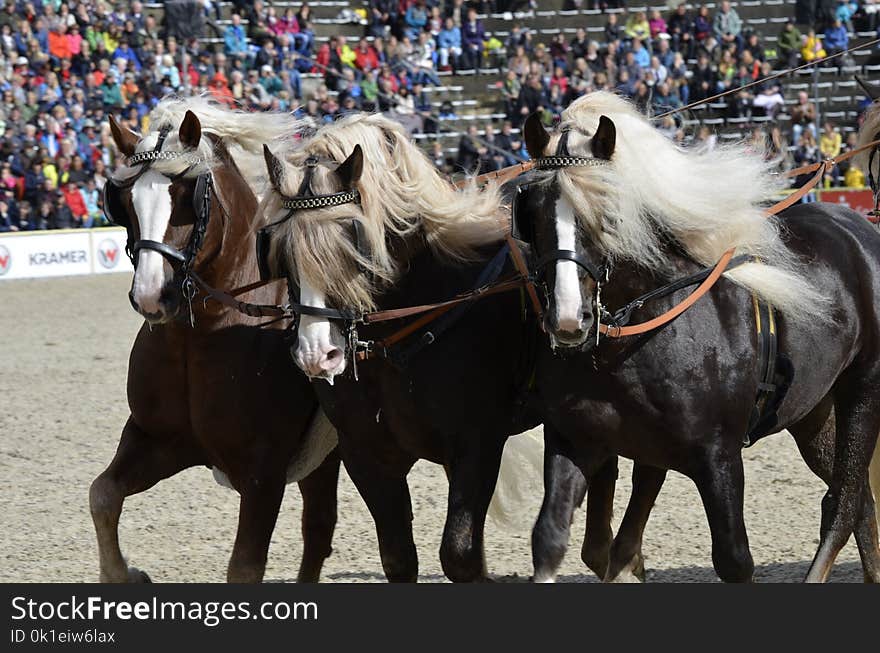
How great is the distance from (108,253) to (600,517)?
13227mm

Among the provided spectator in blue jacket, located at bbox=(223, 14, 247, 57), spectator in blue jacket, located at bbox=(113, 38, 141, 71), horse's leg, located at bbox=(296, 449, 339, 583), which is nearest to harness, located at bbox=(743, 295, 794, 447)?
horse's leg, located at bbox=(296, 449, 339, 583)

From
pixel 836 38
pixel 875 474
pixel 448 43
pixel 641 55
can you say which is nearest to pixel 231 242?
pixel 875 474

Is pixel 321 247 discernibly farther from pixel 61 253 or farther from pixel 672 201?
pixel 61 253

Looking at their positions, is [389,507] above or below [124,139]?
below

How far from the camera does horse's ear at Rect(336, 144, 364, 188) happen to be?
407 centimetres

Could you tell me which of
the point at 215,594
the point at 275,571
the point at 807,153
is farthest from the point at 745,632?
the point at 807,153

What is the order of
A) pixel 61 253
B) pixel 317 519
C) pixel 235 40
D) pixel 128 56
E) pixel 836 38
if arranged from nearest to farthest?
1. pixel 317 519
2. pixel 61 253
3. pixel 128 56
4. pixel 235 40
5. pixel 836 38

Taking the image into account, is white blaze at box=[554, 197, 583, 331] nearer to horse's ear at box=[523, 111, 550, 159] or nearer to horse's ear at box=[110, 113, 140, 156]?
horse's ear at box=[523, 111, 550, 159]

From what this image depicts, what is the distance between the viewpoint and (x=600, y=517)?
16.5 feet

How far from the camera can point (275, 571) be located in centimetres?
569

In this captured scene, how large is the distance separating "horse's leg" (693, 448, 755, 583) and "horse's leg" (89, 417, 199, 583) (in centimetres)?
190

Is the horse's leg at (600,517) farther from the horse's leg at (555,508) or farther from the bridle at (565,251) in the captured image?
the bridle at (565,251)

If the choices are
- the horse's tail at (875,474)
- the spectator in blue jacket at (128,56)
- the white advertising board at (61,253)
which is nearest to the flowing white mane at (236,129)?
the horse's tail at (875,474)

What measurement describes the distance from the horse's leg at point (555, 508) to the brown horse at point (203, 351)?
99 cm
